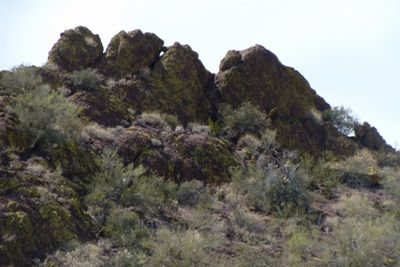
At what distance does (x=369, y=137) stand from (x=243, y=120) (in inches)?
243

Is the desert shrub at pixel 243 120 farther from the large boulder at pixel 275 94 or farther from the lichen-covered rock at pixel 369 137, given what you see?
the lichen-covered rock at pixel 369 137

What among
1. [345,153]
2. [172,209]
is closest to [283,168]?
[172,209]

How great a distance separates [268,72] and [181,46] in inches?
135

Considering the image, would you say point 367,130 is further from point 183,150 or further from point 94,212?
point 94,212

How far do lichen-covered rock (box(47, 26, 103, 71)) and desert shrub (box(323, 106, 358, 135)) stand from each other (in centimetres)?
914

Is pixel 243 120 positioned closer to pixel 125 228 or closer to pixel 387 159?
pixel 387 159

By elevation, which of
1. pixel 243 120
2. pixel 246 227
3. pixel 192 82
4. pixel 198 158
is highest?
pixel 192 82

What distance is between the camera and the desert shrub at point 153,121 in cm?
1998

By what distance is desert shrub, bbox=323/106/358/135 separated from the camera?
83.3 feet

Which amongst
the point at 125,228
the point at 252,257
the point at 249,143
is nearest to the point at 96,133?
the point at 125,228

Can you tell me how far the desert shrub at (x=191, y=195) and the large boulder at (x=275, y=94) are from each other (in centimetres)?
654

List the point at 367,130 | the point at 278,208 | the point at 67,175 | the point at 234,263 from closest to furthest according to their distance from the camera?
the point at 234,263
the point at 67,175
the point at 278,208
the point at 367,130

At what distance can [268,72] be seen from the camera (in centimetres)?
2477

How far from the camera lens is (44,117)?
50.6 feet
